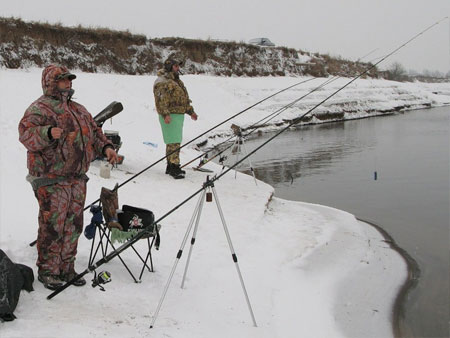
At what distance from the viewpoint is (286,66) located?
113 feet

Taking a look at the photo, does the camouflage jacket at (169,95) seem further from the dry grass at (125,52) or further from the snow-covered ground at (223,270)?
the dry grass at (125,52)

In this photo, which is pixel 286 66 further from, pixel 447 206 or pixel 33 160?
pixel 33 160

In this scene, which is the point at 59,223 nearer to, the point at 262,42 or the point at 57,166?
the point at 57,166

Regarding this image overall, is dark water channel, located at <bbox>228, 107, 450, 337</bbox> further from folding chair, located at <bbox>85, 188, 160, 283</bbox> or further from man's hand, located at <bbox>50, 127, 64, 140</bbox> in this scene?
man's hand, located at <bbox>50, 127, 64, 140</bbox>

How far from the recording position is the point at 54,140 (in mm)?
3631

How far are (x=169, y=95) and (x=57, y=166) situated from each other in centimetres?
481

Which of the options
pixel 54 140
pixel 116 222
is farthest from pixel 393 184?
pixel 54 140

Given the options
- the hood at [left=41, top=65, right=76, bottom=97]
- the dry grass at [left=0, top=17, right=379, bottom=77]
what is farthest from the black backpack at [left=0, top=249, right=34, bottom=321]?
the dry grass at [left=0, top=17, right=379, bottom=77]

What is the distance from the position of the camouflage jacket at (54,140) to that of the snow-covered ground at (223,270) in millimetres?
951

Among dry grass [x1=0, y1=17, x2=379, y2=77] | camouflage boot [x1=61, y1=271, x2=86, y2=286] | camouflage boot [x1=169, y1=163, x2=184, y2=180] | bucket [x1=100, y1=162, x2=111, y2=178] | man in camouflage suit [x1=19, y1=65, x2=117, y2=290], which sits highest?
dry grass [x1=0, y1=17, x2=379, y2=77]

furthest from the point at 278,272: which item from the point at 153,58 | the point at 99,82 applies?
the point at 153,58

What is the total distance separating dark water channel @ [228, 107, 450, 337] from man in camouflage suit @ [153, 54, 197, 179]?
242 cm

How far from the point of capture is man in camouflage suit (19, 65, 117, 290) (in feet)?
12.0

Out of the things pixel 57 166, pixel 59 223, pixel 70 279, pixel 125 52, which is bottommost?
pixel 70 279
